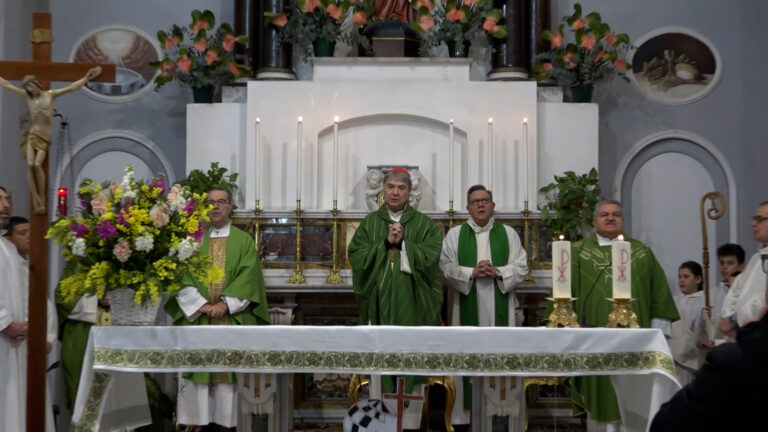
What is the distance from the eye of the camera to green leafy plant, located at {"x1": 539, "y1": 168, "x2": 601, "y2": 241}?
808 cm

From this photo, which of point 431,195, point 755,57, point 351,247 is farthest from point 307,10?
point 755,57

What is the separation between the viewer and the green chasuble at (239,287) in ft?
21.0

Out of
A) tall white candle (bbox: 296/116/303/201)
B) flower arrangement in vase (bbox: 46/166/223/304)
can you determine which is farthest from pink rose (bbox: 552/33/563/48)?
flower arrangement in vase (bbox: 46/166/223/304)

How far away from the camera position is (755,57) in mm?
9656

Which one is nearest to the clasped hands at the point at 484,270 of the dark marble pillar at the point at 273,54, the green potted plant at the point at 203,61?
the dark marble pillar at the point at 273,54

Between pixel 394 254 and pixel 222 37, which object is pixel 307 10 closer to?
pixel 222 37

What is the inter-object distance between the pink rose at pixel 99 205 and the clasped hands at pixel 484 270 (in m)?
2.85

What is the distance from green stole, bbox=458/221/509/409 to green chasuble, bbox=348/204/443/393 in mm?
363

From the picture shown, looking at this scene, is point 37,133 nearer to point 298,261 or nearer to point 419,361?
point 419,361

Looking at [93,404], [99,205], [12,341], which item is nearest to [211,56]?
[12,341]

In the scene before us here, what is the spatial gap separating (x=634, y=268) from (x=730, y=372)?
452cm

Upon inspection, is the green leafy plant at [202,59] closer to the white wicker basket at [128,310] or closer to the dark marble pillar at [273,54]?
the dark marble pillar at [273,54]

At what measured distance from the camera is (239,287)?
6.38m

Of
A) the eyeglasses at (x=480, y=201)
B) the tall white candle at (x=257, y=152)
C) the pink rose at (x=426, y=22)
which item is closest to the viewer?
the eyeglasses at (x=480, y=201)
